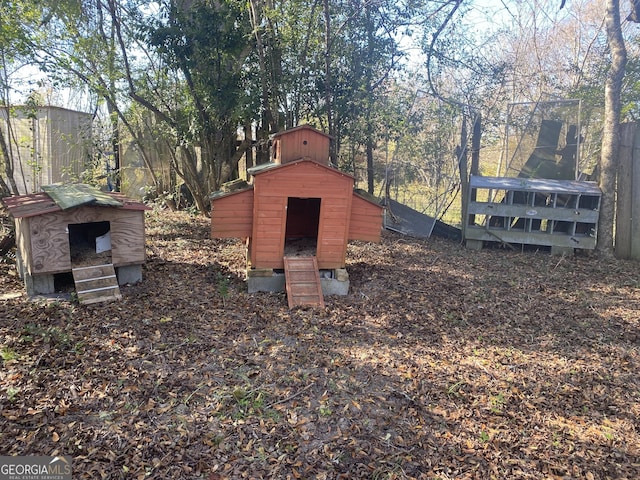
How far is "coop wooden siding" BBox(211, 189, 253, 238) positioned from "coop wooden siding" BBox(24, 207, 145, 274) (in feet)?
3.14

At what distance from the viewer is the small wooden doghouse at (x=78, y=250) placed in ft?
16.0

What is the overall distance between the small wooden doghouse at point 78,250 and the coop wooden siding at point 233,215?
92 centimetres

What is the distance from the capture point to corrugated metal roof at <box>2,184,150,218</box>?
482 centimetres

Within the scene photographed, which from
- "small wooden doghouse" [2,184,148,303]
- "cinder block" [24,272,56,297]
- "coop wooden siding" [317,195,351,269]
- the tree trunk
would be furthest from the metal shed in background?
the tree trunk

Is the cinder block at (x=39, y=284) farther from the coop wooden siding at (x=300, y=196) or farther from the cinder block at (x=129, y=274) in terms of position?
the coop wooden siding at (x=300, y=196)

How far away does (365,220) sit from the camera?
19.7 feet

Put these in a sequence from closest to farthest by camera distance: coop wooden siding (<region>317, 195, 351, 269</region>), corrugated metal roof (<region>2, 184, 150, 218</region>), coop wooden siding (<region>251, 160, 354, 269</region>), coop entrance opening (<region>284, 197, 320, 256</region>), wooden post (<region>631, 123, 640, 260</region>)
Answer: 1. corrugated metal roof (<region>2, 184, 150, 218</region>)
2. coop wooden siding (<region>251, 160, 354, 269</region>)
3. coop wooden siding (<region>317, 195, 351, 269</region>)
4. coop entrance opening (<region>284, 197, 320, 256</region>)
5. wooden post (<region>631, 123, 640, 260</region>)

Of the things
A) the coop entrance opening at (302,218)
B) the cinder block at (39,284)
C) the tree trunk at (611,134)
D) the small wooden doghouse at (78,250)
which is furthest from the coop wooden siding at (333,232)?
the tree trunk at (611,134)

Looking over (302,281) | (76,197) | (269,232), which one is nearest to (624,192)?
(302,281)

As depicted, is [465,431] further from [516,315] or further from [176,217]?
[176,217]

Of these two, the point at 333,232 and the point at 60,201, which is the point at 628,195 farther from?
the point at 60,201

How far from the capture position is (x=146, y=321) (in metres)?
4.63

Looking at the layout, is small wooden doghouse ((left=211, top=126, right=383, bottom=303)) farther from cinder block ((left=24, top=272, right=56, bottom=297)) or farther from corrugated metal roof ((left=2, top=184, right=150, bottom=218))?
cinder block ((left=24, top=272, right=56, bottom=297))

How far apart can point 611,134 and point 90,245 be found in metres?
9.06
